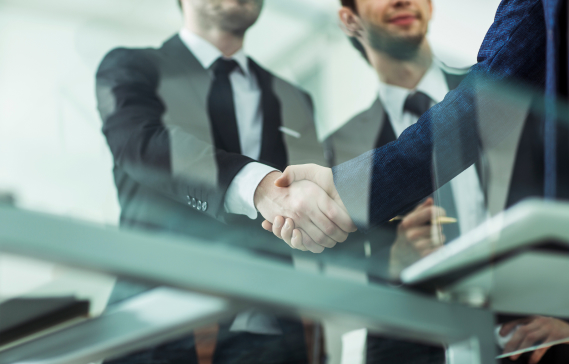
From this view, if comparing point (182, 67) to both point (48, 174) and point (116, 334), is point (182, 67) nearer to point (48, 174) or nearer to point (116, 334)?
point (48, 174)

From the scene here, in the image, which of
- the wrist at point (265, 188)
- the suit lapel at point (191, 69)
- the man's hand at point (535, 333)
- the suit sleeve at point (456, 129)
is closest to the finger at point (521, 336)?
the man's hand at point (535, 333)

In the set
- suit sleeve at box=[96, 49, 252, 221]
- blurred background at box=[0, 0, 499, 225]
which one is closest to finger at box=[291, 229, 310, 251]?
suit sleeve at box=[96, 49, 252, 221]

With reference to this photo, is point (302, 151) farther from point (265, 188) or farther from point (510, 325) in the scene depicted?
point (510, 325)

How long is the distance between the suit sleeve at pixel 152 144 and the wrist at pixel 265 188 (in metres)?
0.04

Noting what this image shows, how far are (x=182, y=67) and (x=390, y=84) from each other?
1.22ft

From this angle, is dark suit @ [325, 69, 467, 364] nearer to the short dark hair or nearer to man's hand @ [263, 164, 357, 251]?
man's hand @ [263, 164, 357, 251]

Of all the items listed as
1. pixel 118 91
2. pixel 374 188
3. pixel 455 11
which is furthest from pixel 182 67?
pixel 455 11

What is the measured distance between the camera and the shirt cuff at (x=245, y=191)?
0.66m

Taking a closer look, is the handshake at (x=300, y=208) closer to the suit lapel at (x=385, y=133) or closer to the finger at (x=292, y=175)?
the finger at (x=292, y=175)

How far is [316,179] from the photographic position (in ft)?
2.20

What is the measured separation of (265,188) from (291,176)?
0.04 meters

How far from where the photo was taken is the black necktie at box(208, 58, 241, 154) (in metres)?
0.72

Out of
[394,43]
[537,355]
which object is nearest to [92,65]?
[394,43]

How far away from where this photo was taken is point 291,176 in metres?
0.67
